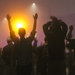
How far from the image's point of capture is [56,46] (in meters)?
7.43

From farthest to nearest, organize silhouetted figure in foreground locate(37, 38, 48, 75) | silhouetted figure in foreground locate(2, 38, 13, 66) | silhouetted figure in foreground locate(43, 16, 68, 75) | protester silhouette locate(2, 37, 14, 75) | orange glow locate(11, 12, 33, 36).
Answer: orange glow locate(11, 12, 33, 36) → silhouetted figure in foreground locate(2, 38, 13, 66) → protester silhouette locate(2, 37, 14, 75) → silhouetted figure in foreground locate(37, 38, 48, 75) → silhouetted figure in foreground locate(43, 16, 68, 75)

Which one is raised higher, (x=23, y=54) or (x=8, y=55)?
(x=8, y=55)

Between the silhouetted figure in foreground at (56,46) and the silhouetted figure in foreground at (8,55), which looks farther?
the silhouetted figure in foreground at (8,55)

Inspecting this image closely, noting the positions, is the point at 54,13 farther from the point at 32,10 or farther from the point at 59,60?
the point at 59,60

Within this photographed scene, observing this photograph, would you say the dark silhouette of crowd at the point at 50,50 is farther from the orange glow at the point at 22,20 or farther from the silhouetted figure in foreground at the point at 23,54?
the orange glow at the point at 22,20

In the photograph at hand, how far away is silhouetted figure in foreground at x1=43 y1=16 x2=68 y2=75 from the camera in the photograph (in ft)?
24.2

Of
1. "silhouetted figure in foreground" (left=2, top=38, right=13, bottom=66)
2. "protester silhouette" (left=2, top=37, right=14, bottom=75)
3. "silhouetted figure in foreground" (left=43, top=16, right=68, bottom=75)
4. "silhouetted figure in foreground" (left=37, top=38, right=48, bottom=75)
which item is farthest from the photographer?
"silhouetted figure in foreground" (left=2, top=38, right=13, bottom=66)

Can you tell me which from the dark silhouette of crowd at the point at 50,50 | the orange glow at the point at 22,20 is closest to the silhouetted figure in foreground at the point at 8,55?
the dark silhouette of crowd at the point at 50,50

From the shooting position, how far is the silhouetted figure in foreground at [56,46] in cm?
738

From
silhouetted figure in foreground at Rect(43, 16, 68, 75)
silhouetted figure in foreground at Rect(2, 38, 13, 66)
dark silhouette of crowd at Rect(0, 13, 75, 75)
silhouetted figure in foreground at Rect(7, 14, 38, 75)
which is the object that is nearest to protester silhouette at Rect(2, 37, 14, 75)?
silhouetted figure in foreground at Rect(2, 38, 13, 66)

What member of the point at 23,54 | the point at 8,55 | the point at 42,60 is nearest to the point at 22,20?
the point at 8,55

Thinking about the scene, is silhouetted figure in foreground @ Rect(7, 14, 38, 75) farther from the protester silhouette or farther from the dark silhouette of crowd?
the protester silhouette

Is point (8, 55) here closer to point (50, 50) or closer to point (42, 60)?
point (42, 60)

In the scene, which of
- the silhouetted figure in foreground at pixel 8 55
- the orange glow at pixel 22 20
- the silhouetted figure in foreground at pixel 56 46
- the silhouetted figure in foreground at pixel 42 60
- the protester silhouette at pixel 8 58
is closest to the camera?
the silhouetted figure in foreground at pixel 56 46
